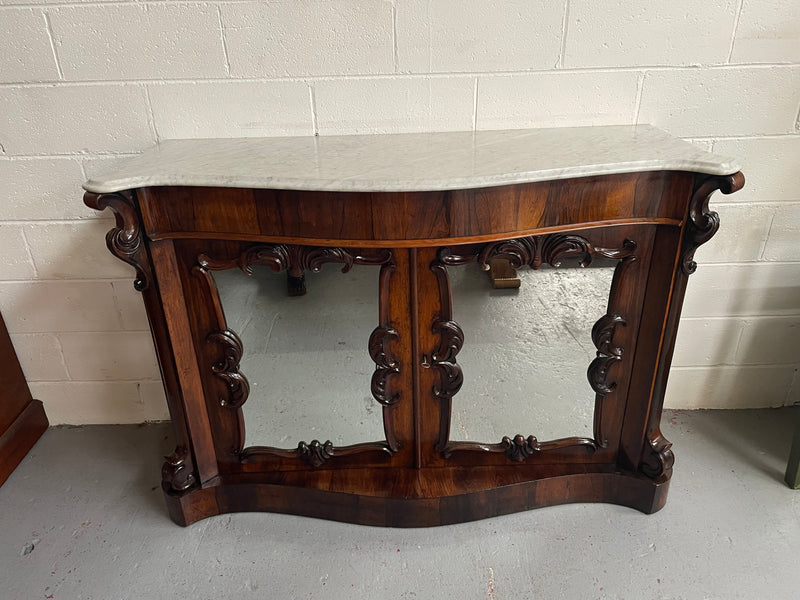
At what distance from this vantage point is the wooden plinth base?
1.56 meters

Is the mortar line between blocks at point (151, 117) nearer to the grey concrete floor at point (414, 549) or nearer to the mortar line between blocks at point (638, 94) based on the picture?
the grey concrete floor at point (414, 549)

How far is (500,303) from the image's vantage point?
56.7 inches

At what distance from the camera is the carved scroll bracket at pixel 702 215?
124 centimetres

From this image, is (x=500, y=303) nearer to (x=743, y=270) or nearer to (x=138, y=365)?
(x=743, y=270)

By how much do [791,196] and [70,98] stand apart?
205 cm

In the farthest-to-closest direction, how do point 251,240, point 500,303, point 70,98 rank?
point 70,98, point 500,303, point 251,240

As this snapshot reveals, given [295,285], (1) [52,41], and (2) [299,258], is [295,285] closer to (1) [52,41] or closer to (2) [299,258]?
(2) [299,258]

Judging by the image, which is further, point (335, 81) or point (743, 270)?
point (743, 270)

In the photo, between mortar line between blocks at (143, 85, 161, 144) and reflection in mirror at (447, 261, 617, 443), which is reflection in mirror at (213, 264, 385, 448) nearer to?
reflection in mirror at (447, 261, 617, 443)

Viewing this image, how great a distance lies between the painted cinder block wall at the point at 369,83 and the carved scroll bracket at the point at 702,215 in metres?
0.40

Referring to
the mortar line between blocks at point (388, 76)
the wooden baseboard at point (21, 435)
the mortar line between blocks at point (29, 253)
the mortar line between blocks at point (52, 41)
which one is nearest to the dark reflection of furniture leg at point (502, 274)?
the mortar line between blocks at point (388, 76)

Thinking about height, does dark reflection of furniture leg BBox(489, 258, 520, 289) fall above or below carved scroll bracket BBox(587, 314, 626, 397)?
above

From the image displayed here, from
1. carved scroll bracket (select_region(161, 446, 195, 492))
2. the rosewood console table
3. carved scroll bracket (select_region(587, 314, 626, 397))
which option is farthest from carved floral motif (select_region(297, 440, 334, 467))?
carved scroll bracket (select_region(587, 314, 626, 397))

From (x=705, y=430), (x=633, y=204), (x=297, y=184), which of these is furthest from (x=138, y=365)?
(x=705, y=430)
